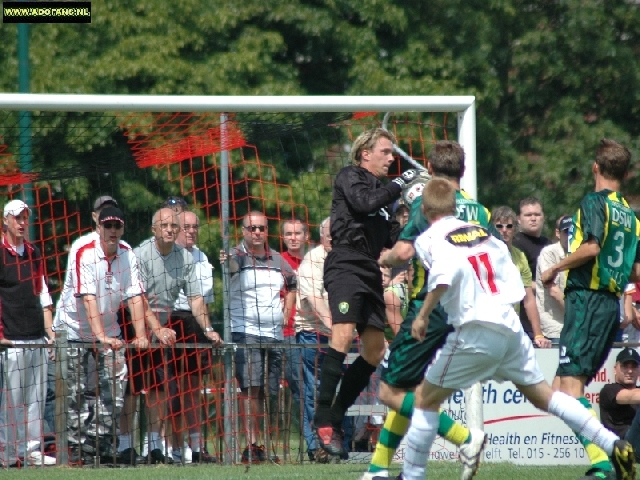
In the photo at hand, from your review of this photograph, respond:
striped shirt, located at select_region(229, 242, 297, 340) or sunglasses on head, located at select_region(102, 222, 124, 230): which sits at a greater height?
sunglasses on head, located at select_region(102, 222, 124, 230)

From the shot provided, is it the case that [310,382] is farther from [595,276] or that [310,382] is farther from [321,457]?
[595,276]

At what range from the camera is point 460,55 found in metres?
17.1

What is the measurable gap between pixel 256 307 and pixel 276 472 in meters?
2.19

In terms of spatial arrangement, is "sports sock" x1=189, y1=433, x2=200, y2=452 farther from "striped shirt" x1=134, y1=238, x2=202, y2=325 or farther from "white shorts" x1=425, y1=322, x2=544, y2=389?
"white shorts" x1=425, y1=322, x2=544, y2=389

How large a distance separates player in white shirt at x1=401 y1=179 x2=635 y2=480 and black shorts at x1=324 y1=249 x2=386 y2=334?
141 centimetres

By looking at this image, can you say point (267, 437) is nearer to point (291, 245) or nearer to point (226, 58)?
point (291, 245)

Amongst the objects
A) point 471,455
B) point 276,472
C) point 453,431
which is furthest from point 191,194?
point 471,455

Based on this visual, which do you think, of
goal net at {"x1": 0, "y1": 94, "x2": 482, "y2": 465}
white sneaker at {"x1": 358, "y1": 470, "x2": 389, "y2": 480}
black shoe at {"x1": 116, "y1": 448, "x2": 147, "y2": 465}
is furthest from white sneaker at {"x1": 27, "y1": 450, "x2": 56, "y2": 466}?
white sneaker at {"x1": 358, "y1": 470, "x2": 389, "y2": 480}

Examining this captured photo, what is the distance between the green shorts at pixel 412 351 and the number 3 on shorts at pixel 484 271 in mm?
628

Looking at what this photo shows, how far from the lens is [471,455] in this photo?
641 centimetres

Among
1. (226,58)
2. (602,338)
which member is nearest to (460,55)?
(226,58)

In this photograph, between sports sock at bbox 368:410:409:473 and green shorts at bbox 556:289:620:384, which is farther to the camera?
green shorts at bbox 556:289:620:384

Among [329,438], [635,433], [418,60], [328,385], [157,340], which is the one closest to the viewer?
[329,438]

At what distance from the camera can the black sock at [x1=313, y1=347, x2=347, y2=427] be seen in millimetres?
7594
